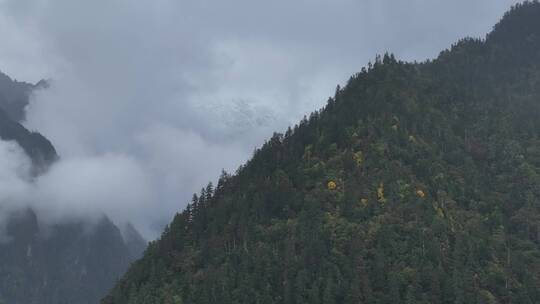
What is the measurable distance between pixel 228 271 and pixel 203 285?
7698 mm

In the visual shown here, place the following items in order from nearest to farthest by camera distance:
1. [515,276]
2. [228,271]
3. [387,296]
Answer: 1. [387,296]
2. [515,276]
3. [228,271]

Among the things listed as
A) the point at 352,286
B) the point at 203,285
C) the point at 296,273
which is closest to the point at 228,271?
the point at 203,285

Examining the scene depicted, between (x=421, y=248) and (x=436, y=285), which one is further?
(x=421, y=248)

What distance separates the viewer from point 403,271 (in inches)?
7210

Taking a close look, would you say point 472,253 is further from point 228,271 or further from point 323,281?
point 228,271

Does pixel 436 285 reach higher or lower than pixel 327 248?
lower

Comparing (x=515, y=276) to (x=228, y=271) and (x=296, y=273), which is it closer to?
(x=296, y=273)

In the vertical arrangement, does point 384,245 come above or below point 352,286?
above

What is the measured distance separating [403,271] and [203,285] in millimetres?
53670

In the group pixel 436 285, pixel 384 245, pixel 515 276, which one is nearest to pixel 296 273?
pixel 384 245

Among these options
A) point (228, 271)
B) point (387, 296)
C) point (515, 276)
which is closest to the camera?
point (387, 296)

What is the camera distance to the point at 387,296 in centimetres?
17550

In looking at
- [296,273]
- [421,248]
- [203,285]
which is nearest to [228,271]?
[203,285]

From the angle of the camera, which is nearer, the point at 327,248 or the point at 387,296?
the point at 387,296
